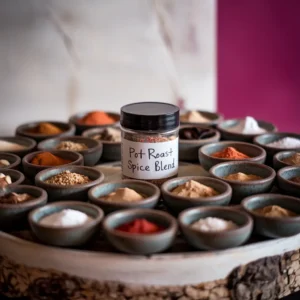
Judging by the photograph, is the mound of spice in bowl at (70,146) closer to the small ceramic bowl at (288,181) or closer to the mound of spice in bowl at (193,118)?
the mound of spice in bowl at (193,118)

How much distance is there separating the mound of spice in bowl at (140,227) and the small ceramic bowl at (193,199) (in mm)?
78

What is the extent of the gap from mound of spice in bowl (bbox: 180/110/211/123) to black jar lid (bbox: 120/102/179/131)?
14.2 inches

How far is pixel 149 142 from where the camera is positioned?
1.03 metres

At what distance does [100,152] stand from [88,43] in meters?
0.58

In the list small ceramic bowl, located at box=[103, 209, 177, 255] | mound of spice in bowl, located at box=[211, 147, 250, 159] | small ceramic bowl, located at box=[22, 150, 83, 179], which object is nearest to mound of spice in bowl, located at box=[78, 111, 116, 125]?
small ceramic bowl, located at box=[22, 150, 83, 179]

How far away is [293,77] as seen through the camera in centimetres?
201

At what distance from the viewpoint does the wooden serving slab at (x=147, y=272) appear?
33.3 inches

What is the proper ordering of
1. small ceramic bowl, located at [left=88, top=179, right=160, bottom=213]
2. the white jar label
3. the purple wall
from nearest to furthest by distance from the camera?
small ceramic bowl, located at [left=88, top=179, right=160, bottom=213], the white jar label, the purple wall

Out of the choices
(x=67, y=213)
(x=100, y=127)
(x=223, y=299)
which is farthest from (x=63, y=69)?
(x=223, y=299)

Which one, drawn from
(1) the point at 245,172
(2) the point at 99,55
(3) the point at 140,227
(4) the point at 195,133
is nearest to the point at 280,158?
(1) the point at 245,172

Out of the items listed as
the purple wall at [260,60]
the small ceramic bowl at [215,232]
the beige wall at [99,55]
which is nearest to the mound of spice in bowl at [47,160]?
the small ceramic bowl at [215,232]

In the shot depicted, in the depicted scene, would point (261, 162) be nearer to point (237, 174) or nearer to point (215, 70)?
point (237, 174)

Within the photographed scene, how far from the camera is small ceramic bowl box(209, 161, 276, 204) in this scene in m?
1.02

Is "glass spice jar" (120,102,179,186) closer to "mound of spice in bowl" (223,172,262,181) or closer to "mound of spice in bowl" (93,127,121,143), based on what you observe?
"mound of spice in bowl" (223,172,262,181)
